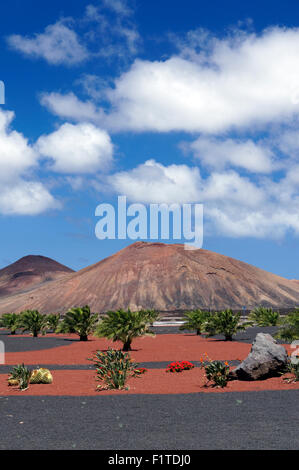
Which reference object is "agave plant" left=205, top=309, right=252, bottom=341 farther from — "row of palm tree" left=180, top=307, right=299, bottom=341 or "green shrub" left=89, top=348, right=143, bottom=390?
"green shrub" left=89, top=348, right=143, bottom=390

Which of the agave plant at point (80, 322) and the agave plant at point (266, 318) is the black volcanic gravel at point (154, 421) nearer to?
the agave plant at point (80, 322)

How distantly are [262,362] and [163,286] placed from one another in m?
115

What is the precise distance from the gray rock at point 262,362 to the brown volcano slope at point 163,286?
103 m

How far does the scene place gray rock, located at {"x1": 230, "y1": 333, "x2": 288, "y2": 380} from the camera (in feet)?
43.3

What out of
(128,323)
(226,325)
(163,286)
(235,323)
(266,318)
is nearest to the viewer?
(128,323)

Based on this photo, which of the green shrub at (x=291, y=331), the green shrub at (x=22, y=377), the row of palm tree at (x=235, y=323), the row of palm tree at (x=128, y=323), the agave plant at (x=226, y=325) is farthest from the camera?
the agave plant at (x=226, y=325)

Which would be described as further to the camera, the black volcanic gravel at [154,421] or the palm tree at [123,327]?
the palm tree at [123,327]

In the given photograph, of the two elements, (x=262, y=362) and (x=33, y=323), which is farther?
(x=33, y=323)

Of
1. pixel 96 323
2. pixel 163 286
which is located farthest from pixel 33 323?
pixel 163 286

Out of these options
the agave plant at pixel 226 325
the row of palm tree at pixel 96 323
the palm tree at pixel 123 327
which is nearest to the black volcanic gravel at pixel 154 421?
the palm tree at pixel 123 327

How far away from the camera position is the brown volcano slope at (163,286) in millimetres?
123062

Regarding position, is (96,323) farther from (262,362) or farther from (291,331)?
(262,362)

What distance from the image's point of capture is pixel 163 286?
12812 cm
